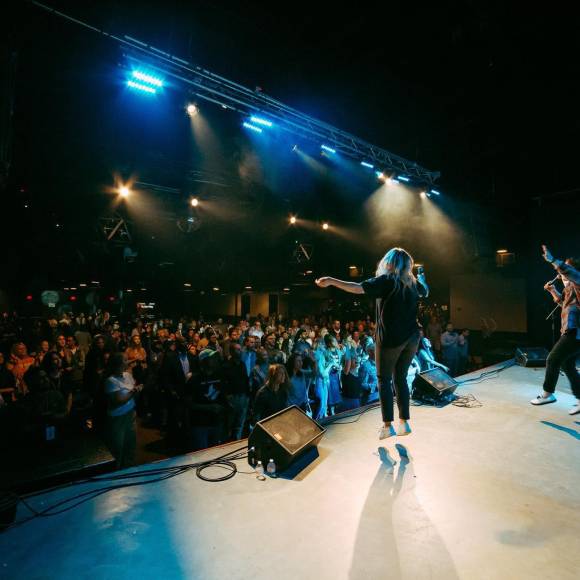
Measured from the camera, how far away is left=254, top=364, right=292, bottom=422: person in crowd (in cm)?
362

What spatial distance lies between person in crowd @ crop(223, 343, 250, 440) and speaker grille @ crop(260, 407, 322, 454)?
230 centimetres

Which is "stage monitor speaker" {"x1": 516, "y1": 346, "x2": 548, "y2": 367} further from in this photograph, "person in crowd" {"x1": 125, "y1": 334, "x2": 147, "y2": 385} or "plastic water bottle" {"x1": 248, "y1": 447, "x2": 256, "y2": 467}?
"person in crowd" {"x1": 125, "y1": 334, "x2": 147, "y2": 385}

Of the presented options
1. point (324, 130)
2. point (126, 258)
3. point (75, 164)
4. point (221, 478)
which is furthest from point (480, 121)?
point (126, 258)

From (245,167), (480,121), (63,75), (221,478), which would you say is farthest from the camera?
(245,167)

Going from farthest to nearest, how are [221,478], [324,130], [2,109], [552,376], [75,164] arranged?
1. [75,164]
2. [324,130]
3. [552,376]
4. [2,109]
5. [221,478]

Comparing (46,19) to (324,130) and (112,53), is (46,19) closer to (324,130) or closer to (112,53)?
(112,53)

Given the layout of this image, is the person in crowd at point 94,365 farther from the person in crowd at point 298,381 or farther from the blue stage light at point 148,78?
the blue stage light at point 148,78

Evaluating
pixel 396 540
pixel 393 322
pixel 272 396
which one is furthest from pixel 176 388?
pixel 396 540

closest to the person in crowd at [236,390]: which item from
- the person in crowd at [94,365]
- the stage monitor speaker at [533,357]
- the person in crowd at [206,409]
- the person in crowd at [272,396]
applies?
the person in crowd at [206,409]

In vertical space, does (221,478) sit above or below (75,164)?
below

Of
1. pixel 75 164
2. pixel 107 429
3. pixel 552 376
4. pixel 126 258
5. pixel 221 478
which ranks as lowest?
pixel 107 429

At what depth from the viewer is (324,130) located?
7598mm

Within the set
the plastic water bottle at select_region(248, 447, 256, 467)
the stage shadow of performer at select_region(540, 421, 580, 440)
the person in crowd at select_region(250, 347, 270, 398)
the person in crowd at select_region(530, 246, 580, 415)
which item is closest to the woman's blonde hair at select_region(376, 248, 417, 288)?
the plastic water bottle at select_region(248, 447, 256, 467)

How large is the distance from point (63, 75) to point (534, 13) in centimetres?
675
